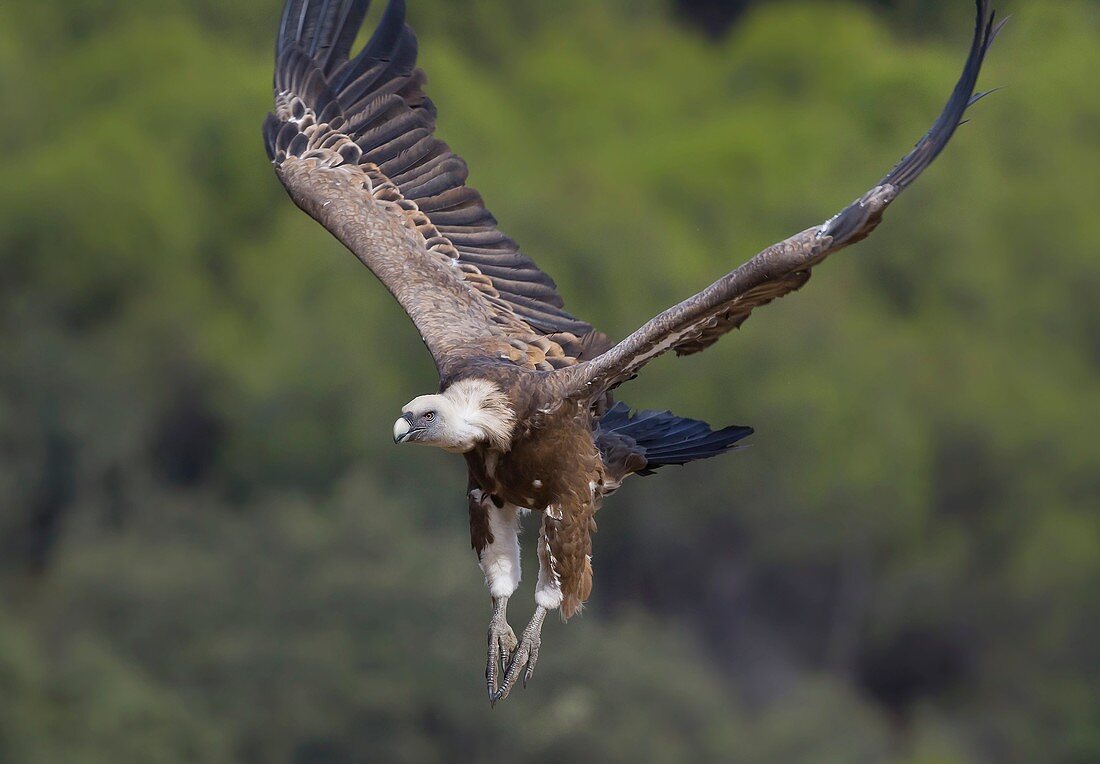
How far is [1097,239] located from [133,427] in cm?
2277

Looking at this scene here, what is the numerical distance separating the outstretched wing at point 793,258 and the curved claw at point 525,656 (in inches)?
58.7

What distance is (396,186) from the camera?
13.4 meters

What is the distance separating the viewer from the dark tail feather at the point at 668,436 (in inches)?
492

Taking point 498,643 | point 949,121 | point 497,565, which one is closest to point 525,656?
point 498,643

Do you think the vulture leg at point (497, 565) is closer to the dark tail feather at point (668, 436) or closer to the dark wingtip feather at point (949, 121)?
the dark tail feather at point (668, 436)

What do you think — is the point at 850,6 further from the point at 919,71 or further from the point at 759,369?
the point at 759,369

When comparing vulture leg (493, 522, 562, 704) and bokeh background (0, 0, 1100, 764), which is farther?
bokeh background (0, 0, 1100, 764)

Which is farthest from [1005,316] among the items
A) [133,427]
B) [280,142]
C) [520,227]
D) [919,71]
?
[280,142]

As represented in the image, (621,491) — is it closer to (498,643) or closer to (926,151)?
(498,643)

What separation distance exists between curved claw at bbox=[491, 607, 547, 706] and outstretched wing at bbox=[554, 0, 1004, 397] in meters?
1.49

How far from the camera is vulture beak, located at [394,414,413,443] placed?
11.1 metres

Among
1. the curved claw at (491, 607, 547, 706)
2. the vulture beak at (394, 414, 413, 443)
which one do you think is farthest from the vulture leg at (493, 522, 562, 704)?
the vulture beak at (394, 414, 413, 443)

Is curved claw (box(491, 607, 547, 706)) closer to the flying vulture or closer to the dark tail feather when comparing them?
the flying vulture

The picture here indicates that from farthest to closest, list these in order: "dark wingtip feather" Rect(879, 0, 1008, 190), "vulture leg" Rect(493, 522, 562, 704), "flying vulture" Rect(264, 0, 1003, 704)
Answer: "vulture leg" Rect(493, 522, 562, 704) < "flying vulture" Rect(264, 0, 1003, 704) < "dark wingtip feather" Rect(879, 0, 1008, 190)
